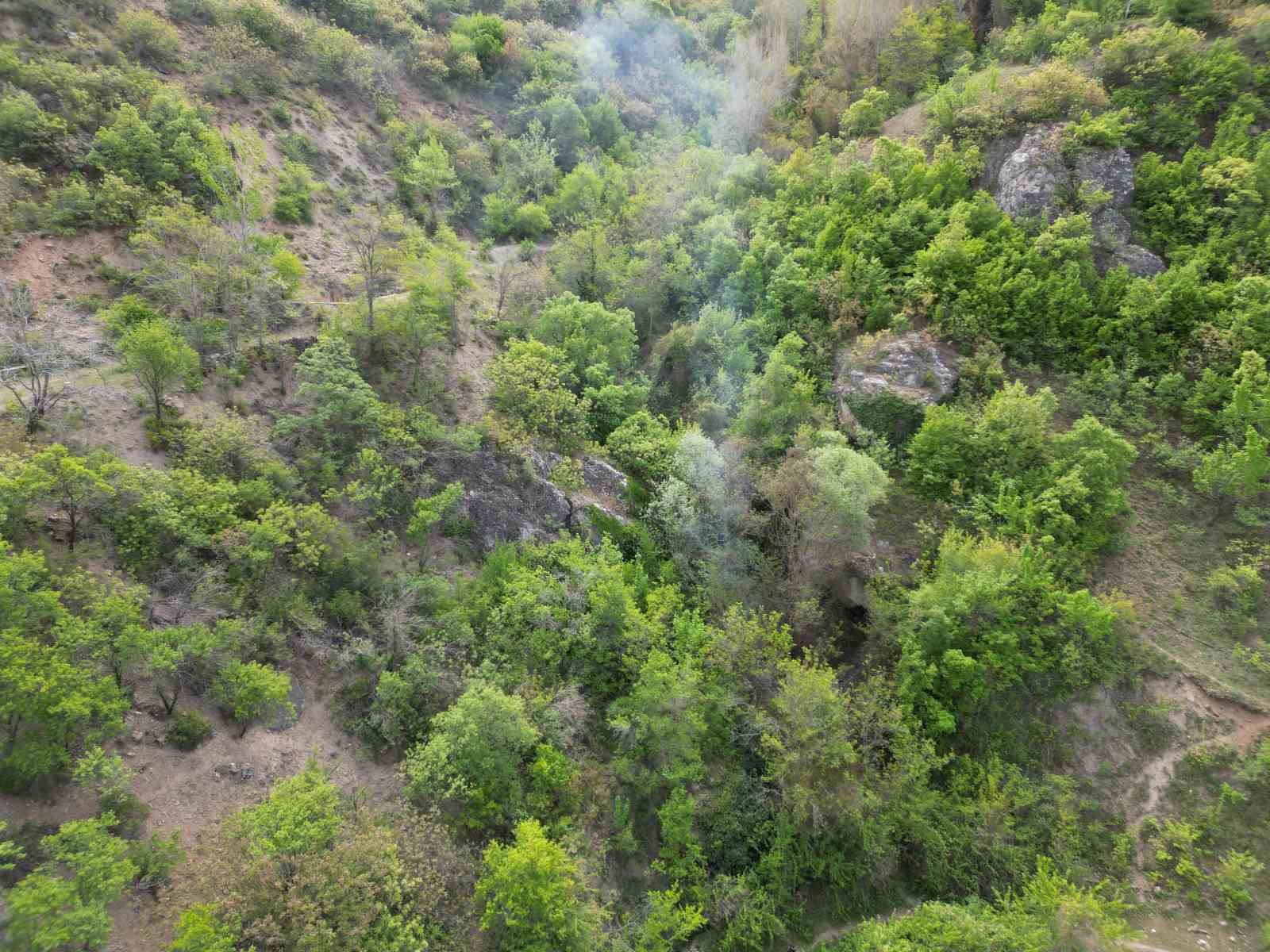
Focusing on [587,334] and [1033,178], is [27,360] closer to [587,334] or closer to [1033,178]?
[587,334]

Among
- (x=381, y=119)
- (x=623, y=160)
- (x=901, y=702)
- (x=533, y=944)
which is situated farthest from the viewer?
(x=623, y=160)

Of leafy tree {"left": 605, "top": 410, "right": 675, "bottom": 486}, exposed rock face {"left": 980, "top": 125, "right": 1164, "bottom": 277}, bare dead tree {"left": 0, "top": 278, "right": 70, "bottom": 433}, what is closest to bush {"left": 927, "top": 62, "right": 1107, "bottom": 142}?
exposed rock face {"left": 980, "top": 125, "right": 1164, "bottom": 277}

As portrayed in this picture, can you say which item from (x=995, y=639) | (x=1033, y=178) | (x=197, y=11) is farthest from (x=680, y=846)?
(x=197, y=11)

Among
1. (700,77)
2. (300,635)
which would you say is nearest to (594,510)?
(300,635)

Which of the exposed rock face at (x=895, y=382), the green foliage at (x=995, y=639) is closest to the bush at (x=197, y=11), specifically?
the exposed rock face at (x=895, y=382)

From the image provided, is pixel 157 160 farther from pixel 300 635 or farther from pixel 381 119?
pixel 300 635

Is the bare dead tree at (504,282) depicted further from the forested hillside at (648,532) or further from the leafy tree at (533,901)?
the leafy tree at (533,901)
